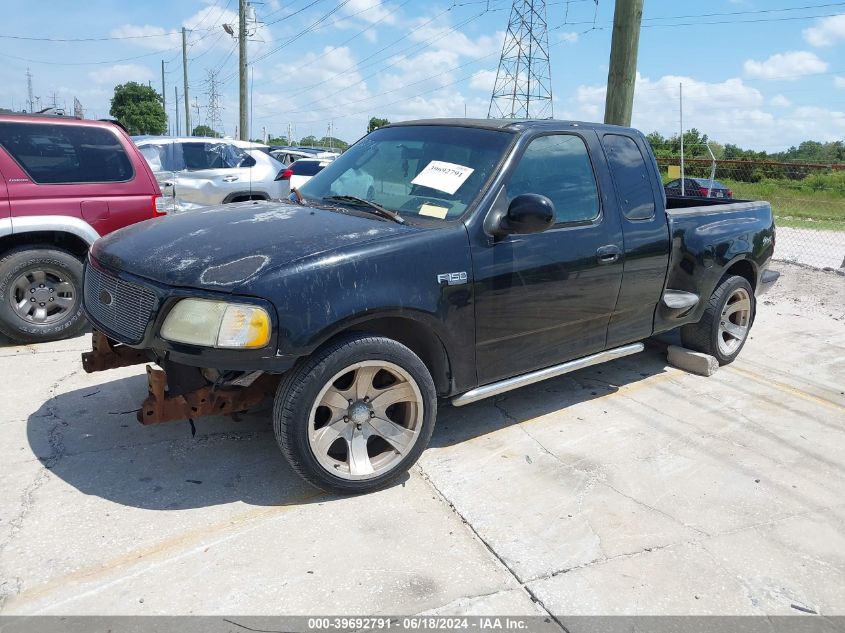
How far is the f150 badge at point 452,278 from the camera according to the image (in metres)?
3.52

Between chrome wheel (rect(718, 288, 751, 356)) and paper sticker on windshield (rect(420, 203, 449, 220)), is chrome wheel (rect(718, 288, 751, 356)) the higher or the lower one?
the lower one

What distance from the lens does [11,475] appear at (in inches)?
138

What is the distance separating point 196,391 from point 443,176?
5.98 feet

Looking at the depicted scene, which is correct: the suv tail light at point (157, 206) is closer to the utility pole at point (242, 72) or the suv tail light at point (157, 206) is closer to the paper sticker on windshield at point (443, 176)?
the paper sticker on windshield at point (443, 176)

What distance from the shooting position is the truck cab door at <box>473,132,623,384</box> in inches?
150

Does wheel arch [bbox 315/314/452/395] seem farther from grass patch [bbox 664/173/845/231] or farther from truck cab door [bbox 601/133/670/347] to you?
grass patch [bbox 664/173/845/231]

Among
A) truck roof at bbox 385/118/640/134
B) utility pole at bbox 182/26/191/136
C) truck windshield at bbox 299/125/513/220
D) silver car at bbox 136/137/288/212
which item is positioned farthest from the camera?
utility pole at bbox 182/26/191/136

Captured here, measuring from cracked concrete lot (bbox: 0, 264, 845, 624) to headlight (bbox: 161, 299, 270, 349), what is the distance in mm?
871

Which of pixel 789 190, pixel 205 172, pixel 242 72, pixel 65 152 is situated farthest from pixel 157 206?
pixel 789 190

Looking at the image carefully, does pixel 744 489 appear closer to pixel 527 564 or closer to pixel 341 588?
pixel 527 564

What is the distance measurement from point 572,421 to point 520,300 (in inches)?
44.4

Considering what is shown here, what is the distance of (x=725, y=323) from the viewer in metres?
5.84

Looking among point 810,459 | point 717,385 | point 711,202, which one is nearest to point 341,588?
point 810,459

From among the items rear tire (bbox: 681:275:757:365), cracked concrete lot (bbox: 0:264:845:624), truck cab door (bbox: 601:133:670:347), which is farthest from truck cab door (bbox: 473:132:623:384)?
rear tire (bbox: 681:275:757:365)
